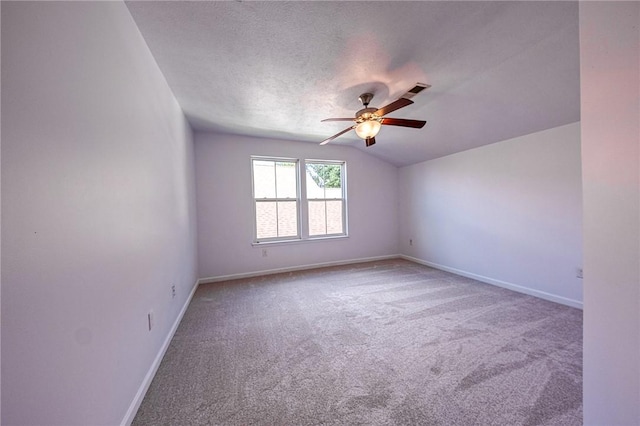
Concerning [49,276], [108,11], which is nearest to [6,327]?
[49,276]

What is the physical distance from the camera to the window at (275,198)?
438 cm

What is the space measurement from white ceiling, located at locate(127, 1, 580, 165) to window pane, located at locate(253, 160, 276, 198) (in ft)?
3.91

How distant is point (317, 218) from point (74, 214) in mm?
3972

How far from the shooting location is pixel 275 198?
4.48 meters

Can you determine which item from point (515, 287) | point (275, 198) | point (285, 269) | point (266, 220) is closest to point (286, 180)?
point (275, 198)

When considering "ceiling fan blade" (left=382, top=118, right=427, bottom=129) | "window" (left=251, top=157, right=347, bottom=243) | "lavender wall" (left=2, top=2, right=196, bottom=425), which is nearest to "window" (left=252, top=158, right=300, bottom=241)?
"window" (left=251, top=157, right=347, bottom=243)

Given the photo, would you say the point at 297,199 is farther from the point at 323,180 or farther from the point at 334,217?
the point at 334,217

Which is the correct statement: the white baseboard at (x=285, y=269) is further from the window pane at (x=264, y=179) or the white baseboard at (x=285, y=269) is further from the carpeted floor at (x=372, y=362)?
the window pane at (x=264, y=179)

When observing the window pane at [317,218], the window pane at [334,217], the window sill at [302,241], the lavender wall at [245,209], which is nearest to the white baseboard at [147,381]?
the lavender wall at [245,209]

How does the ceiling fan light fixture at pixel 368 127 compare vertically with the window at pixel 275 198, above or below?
above

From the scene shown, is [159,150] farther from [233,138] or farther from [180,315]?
[233,138]

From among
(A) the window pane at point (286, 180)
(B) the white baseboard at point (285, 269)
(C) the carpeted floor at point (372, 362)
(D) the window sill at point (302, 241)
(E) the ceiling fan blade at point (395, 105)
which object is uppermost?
(E) the ceiling fan blade at point (395, 105)

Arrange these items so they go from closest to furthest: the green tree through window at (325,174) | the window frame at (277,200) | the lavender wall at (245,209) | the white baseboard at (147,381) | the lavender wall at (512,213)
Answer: the white baseboard at (147,381) → the lavender wall at (512,213) → the lavender wall at (245,209) → the window frame at (277,200) → the green tree through window at (325,174)

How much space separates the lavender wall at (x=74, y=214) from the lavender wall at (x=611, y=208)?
2.06 m
